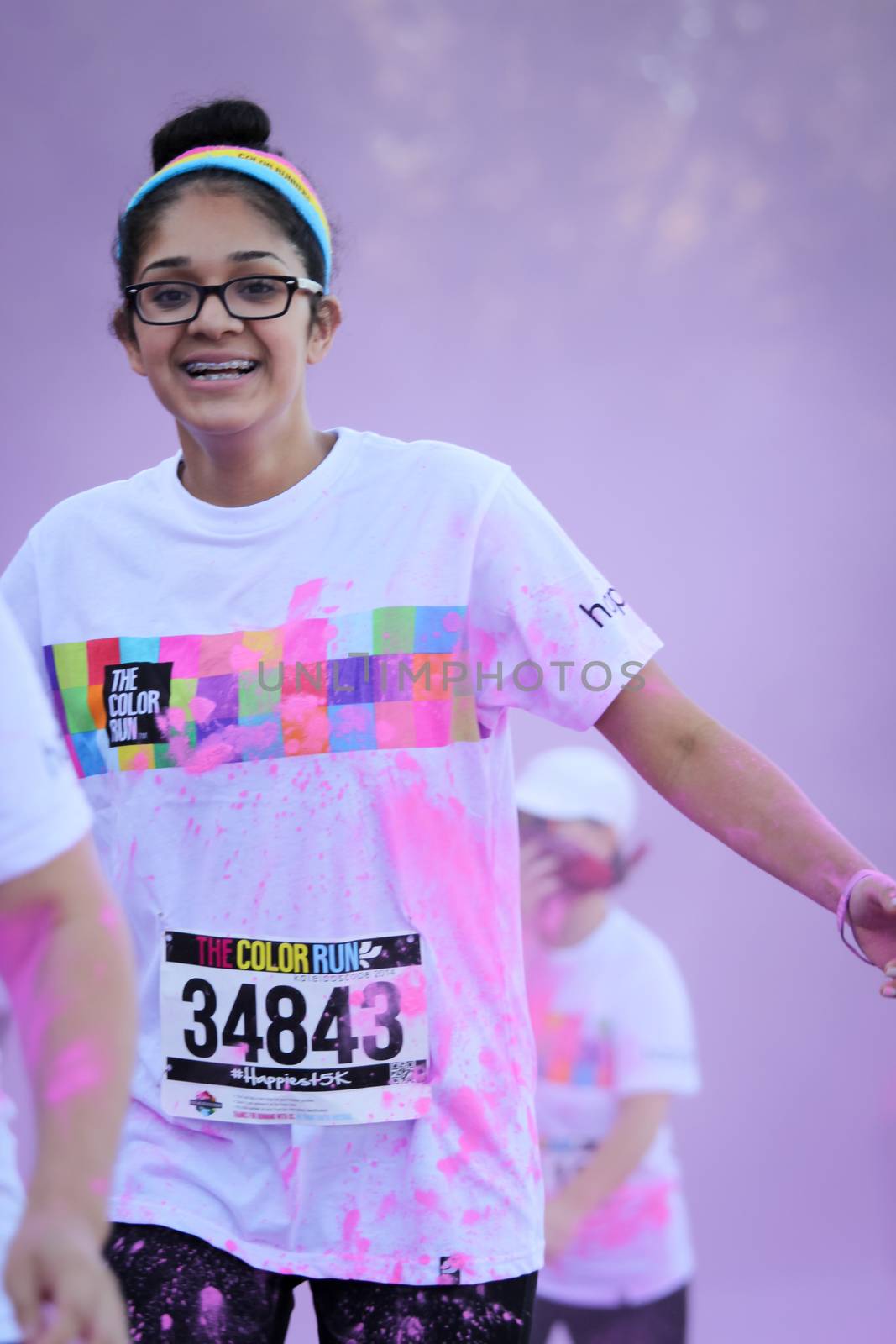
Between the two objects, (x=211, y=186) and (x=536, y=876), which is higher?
(x=211, y=186)

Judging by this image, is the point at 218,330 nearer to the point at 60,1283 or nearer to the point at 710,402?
the point at 60,1283

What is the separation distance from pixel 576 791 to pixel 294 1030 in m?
2.80

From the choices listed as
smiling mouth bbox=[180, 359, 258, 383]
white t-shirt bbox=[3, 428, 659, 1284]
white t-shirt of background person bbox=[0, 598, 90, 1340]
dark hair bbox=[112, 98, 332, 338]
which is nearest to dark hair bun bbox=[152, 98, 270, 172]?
dark hair bbox=[112, 98, 332, 338]

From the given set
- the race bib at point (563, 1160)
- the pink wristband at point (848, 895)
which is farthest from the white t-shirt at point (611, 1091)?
the pink wristband at point (848, 895)

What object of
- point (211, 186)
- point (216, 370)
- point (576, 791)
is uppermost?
point (211, 186)

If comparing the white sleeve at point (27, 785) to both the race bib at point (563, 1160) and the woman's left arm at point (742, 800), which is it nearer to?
the woman's left arm at point (742, 800)

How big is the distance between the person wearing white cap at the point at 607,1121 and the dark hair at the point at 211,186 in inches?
92.6

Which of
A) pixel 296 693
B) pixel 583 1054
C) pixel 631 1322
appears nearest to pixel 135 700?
pixel 296 693

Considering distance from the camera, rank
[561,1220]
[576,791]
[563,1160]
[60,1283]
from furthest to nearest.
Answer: [576,791] < [563,1160] < [561,1220] < [60,1283]

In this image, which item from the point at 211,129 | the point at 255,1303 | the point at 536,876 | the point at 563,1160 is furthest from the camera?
the point at 536,876

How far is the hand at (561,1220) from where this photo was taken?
390 centimetres

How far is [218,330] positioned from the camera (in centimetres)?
207

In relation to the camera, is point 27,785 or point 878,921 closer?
point 27,785

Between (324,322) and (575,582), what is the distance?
57 centimetres
